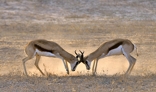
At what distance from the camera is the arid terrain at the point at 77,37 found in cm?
924

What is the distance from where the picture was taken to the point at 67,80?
9.55m

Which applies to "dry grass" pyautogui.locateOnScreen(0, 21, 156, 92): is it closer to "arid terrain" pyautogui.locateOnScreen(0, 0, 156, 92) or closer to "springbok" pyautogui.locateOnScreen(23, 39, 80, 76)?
"arid terrain" pyautogui.locateOnScreen(0, 0, 156, 92)

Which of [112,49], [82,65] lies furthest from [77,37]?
[112,49]

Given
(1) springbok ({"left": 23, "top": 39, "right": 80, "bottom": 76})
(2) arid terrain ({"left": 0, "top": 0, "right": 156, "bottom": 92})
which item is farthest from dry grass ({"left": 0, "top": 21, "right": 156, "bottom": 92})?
(1) springbok ({"left": 23, "top": 39, "right": 80, "bottom": 76})

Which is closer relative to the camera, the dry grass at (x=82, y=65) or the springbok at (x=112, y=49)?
the dry grass at (x=82, y=65)

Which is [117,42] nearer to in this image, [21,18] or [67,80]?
[67,80]

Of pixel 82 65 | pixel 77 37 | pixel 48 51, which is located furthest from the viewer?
pixel 77 37

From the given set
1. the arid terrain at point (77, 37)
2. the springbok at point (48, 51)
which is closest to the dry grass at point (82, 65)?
the arid terrain at point (77, 37)

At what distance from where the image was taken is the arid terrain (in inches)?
364

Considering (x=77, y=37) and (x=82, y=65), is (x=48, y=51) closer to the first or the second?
(x=82, y=65)

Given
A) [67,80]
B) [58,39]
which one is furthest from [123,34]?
[67,80]

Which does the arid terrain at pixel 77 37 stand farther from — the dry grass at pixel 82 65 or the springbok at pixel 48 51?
the springbok at pixel 48 51

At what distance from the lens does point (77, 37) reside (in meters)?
19.1

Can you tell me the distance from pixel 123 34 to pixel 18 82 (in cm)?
1161
